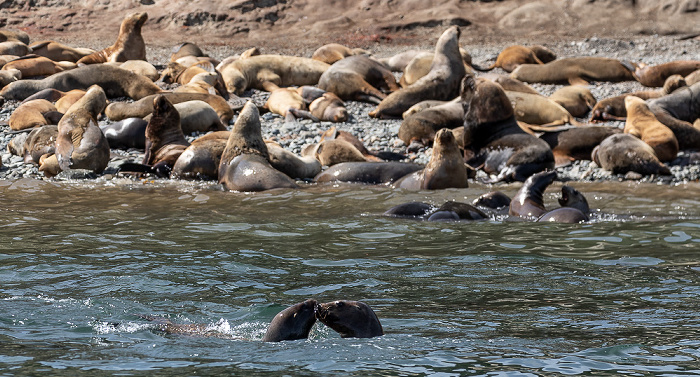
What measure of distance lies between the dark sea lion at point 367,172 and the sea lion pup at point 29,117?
4.63 m

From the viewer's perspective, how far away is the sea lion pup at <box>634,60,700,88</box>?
16828mm

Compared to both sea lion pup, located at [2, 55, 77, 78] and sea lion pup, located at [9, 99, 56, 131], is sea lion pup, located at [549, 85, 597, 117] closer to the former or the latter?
sea lion pup, located at [9, 99, 56, 131]

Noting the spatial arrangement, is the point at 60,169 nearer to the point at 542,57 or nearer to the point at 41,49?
the point at 41,49

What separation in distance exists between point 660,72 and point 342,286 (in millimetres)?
14025

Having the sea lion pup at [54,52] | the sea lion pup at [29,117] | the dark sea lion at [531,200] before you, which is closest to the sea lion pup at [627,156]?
the dark sea lion at [531,200]

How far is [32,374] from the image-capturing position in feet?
9.30

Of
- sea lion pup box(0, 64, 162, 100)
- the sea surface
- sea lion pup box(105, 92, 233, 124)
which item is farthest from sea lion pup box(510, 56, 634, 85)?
the sea surface

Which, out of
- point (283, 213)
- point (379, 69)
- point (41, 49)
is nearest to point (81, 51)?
point (41, 49)

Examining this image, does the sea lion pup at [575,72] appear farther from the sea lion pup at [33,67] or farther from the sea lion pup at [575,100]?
the sea lion pup at [33,67]

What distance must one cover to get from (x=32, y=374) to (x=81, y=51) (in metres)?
17.0

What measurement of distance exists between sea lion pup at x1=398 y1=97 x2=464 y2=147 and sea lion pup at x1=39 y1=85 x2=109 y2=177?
421 cm

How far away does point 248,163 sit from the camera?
9703 millimetres

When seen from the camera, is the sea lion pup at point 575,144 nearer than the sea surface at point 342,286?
No

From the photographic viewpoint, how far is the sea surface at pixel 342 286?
3.10 meters
